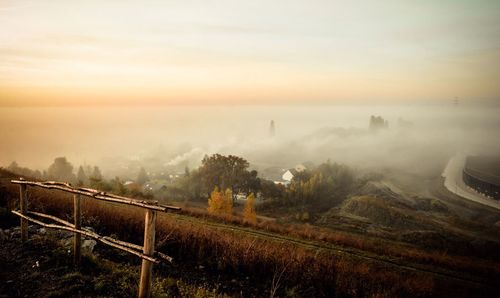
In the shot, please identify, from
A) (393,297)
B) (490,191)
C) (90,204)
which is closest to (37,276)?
(90,204)

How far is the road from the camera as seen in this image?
7786 cm

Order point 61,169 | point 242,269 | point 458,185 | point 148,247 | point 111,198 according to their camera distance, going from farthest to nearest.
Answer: point 458,185, point 61,169, point 242,269, point 111,198, point 148,247

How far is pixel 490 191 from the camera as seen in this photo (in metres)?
82.8

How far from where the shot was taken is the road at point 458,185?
7786 centimetres

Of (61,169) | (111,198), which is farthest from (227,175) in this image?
(111,198)

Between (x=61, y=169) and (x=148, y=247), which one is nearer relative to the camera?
(x=148, y=247)

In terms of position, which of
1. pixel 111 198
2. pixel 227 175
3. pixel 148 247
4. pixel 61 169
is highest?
pixel 111 198

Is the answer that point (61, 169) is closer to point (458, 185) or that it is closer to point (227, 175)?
point (227, 175)

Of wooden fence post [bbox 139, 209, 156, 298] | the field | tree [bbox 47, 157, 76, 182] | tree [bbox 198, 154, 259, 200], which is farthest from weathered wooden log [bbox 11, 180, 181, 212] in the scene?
tree [bbox 47, 157, 76, 182]

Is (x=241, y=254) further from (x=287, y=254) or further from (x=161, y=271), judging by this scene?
(x=161, y=271)

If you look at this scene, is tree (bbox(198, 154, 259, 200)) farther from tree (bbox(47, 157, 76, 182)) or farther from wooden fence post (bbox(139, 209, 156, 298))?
wooden fence post (bbox(139, 209, 156, 298))

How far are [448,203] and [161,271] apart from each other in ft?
286

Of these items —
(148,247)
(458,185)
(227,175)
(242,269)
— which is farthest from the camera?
(458,185)

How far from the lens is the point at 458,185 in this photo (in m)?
100
